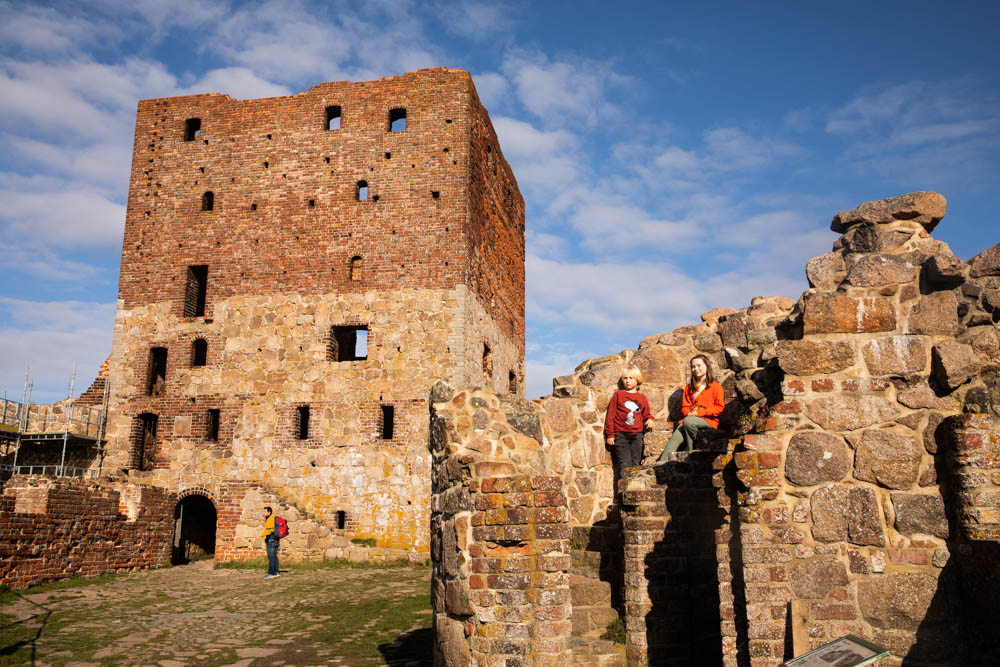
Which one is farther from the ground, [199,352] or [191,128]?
[191,128]

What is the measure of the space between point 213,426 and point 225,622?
9776 millimetres

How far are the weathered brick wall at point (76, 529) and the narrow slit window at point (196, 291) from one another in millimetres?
5352

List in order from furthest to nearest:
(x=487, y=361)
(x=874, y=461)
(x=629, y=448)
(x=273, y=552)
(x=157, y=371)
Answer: (x=157, y=371), (x=487, y=361), (x=273, y=552), (x=629, y=448), (x=874, y=461)

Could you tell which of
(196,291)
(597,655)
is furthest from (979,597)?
(196,291)

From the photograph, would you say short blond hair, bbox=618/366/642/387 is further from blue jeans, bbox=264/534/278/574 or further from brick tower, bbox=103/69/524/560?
blue jeans, bbox=264/534/278/574

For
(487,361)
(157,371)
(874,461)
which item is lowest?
(874,461)

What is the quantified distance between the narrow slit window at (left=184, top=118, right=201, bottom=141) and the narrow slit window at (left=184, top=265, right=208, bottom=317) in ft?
13.1

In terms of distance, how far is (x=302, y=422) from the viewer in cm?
1844

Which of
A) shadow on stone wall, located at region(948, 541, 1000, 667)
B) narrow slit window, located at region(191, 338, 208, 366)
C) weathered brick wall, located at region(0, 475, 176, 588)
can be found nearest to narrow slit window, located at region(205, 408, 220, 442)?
narrow slit window, located at region(191, 338, 208, 366)

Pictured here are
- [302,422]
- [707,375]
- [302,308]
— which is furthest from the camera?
[302,308]

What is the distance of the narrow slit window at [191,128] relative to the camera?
21047mm

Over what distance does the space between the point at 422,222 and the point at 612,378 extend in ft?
39.9

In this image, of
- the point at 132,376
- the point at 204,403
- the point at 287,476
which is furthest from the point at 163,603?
the point at 132,376

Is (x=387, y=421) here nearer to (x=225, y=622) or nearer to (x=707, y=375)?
(x=225, y=622)
